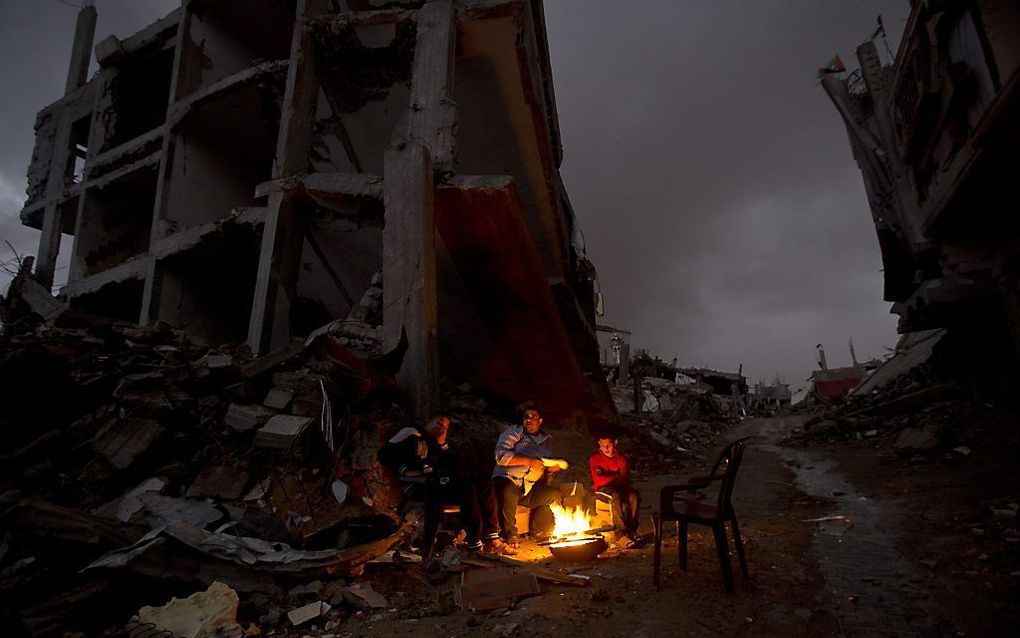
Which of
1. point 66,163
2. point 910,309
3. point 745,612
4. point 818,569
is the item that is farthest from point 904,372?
point 66,163

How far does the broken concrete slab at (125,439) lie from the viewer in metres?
4.63

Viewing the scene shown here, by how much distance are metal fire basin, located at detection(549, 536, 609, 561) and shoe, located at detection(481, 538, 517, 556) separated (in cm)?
53

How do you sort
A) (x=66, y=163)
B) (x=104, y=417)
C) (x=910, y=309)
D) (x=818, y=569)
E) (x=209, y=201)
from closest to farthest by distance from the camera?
(x=818, y=569)
(x=104, y=417)
(x=910, y=309)
(x=209, y=201)
(x=66, y=163)

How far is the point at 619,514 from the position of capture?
205 inches

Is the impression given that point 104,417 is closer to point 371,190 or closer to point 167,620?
point 167,620

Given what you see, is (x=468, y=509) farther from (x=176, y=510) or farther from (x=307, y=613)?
(x=176, y=510)

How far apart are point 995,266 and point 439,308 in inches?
374

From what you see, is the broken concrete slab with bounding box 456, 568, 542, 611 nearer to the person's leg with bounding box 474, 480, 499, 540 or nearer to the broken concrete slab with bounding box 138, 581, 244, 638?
the person's leg with bounding box 474, 480, 499, 540

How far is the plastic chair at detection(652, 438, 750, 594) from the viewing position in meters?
3.40

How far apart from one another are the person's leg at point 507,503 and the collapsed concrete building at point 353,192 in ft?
4.90

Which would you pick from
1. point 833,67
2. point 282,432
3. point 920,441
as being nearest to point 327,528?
point 282,432

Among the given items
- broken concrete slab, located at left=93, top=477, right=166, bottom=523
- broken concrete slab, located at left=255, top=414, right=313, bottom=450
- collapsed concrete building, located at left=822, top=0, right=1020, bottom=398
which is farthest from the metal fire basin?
collapsed concrete building, located at left=822, top=0, right=1020, bottom=398

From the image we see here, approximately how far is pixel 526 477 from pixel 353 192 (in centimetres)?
557

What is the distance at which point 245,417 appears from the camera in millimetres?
5000
